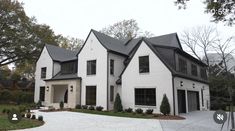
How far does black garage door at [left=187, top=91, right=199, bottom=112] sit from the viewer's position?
19.7 meters

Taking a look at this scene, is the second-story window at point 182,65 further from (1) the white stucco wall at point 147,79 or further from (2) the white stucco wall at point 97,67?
(2) the white stucco wall at point 97,67

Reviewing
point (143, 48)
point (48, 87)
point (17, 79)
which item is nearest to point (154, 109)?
point (143, 48)

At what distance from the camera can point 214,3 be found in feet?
30.8

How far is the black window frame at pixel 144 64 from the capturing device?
17984 mm

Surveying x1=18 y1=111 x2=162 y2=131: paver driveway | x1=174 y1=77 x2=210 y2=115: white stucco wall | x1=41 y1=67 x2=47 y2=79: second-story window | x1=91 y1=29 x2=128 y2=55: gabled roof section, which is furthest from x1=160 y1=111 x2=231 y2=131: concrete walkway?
x1=41 y1=67 x2=47 y2=79: second-story window

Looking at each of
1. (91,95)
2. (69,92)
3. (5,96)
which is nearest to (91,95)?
(91,95)

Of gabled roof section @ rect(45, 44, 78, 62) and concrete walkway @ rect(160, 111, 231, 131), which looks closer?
concrete walkway @ rect(160, 111, 231, 131)

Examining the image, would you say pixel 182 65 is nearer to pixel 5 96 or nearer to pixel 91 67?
pixel 91 67

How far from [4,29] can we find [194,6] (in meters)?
27.1

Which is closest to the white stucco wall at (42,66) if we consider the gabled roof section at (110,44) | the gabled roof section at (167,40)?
the gabled roof section at (110,44)

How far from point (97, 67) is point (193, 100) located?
10376mm

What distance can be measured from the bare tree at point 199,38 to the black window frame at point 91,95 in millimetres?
23351

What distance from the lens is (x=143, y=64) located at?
1816cm

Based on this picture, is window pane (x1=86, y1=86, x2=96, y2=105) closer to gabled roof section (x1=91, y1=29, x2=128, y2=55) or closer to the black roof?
the black roof
